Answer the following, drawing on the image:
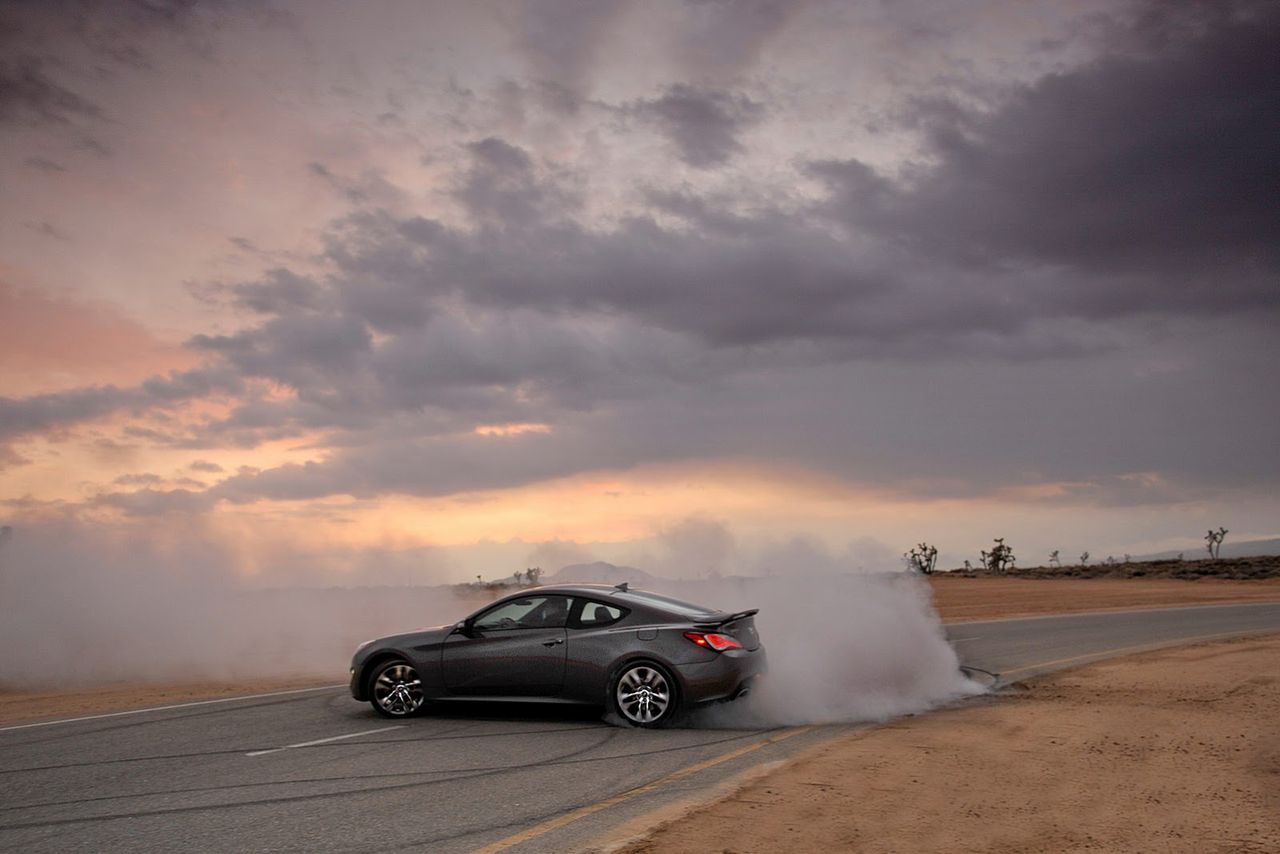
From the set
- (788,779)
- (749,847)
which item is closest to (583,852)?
(749,847)

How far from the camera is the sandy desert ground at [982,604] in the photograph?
15.5m

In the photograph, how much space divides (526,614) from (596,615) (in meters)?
0.81

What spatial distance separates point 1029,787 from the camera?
758 cm

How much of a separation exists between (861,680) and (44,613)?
2543 centimetres

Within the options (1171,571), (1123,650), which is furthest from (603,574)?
(1171,571)

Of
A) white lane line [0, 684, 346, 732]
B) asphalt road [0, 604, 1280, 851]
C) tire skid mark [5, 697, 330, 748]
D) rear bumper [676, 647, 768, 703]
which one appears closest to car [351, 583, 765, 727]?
rear bumper [676, 647, 768, 703]

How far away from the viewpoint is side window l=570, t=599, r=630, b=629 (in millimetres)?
10938

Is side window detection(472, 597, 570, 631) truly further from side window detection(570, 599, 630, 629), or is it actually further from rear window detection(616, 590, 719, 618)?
rear window detection(616, 590, 719, 618)

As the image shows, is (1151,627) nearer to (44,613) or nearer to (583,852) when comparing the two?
(583,852)

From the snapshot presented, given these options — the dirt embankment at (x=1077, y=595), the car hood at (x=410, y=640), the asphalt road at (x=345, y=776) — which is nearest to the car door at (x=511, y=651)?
the car hood at (x=410, y=640)

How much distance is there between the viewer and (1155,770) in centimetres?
812

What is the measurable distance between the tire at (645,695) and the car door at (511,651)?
674 millimetres

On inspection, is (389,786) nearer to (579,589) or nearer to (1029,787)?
(579,589)

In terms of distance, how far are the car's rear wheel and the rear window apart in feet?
2.24
